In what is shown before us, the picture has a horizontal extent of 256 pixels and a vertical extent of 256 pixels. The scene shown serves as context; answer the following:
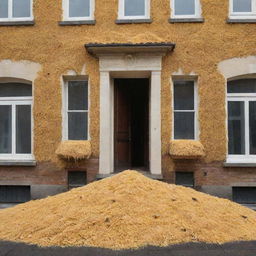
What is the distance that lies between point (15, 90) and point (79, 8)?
291cm

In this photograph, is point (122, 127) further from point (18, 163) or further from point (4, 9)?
point (4, 9)

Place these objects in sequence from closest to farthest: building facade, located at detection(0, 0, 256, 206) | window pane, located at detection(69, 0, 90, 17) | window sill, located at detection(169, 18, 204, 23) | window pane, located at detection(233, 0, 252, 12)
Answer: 1. building facade, located at detection(0, 0, 256, 206)
2. window sill, located at detection(169, 18, 204, 23)
3. window pane, located at detection(233, 0, 252, 12)
4. window pane, located at detection(69, 0, 90, 17)

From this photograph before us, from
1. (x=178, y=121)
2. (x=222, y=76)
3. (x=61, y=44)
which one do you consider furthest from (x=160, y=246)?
(x=61, y=44)

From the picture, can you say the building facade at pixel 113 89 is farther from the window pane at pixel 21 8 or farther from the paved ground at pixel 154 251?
the paved ground at pixel 154 251

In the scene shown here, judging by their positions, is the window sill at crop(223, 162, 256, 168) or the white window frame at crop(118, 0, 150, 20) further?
the white window frame at crop(118, 0, 150, 20)

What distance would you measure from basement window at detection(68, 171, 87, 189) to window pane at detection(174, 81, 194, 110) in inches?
122

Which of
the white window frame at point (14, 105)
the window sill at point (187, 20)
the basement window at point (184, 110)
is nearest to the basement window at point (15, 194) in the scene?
the white window frame at point (14, 105)

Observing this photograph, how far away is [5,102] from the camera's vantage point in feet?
29.5

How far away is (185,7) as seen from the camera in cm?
875

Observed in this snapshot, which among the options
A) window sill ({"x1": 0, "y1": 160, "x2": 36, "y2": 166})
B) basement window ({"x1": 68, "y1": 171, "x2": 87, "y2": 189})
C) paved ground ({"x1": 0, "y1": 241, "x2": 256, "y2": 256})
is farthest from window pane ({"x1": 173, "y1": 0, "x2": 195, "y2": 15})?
paved ground ({"x1": 0, "y1": 241, "x2": 256, "y2": 256})

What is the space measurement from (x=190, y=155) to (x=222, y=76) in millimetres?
2232

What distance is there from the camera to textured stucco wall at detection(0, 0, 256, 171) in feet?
27.5

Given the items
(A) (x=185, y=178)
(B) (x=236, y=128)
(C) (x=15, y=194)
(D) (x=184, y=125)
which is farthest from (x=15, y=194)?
(B) (x=236, y=128)

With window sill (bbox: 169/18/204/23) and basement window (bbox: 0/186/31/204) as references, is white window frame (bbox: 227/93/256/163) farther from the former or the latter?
basement window (bbox: 0/186/31/204)
